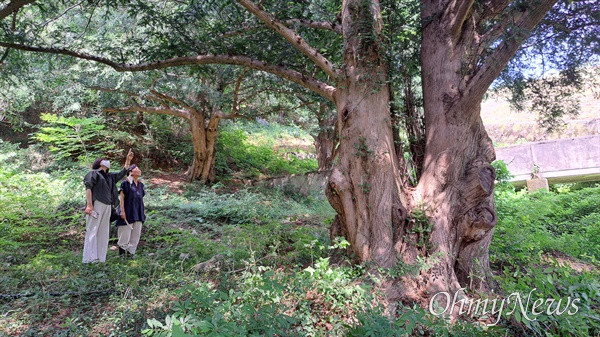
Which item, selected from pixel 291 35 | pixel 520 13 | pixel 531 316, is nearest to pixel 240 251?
pixel 291 35

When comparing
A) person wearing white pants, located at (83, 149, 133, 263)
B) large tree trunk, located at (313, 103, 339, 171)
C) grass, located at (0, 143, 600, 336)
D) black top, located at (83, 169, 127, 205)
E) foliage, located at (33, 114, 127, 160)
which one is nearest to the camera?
grass, located at (0, 143, 600, 336)

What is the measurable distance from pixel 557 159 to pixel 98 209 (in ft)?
53.9

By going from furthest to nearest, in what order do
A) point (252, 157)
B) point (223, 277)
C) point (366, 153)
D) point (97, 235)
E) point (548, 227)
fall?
point (252, 157) < point (548, 227) < point (97, 235) < point (366, 153) < point (223, 277)

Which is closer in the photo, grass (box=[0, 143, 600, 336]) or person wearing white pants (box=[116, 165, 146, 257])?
grass (box=[0, 143, 600, 336])

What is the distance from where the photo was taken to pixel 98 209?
580cm

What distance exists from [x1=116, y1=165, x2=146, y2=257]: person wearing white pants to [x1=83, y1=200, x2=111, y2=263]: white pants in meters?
0.27

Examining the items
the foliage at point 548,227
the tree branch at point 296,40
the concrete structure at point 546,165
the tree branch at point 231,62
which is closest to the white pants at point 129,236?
the tree branch at point 231,62

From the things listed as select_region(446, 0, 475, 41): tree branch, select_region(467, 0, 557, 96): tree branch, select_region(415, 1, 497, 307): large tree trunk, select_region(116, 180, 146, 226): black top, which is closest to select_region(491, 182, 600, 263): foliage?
select_region(415, 1, 497, 307): large tree trunk

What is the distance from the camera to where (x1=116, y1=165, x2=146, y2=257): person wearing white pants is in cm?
611

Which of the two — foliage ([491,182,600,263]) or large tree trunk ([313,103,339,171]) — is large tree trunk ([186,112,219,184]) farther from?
foliage ([491,182,600,263])

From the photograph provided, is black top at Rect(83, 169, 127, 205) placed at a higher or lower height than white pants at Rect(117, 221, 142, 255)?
higher

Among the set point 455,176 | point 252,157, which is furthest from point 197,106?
point 455,176

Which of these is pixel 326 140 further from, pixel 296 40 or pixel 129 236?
A: pixel 296 40

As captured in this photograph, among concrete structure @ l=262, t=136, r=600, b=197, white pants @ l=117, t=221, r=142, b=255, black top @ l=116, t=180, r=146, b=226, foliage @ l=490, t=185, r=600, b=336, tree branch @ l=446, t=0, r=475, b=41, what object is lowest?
foliage @ l=490, t=185, r=600, b=336
